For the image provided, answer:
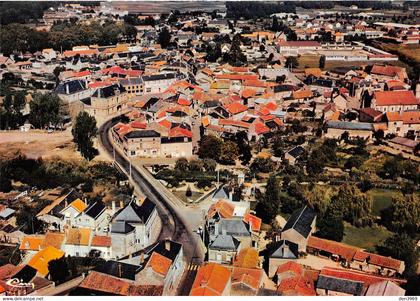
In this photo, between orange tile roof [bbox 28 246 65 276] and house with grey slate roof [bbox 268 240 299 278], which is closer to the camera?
orange tile roof [bbox 28 246 65 276]

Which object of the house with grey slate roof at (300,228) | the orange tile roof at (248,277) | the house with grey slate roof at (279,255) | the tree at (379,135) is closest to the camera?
the orange tile roof at (248,277)

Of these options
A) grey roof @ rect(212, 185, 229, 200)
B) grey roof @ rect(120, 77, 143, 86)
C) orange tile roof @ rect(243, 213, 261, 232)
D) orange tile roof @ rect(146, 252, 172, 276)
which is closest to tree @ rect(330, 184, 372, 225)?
orange tile roof @ rect(243, 213, 261, 232)

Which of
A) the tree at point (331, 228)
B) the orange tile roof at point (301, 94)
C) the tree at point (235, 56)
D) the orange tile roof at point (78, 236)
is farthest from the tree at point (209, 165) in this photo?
the tree at point (235, 56)

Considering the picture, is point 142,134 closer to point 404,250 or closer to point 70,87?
point 70,87

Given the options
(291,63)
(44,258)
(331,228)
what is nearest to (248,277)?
(331,228)

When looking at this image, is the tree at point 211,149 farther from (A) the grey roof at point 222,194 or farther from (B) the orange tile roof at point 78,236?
(B) the orange tile roof at point 78,236

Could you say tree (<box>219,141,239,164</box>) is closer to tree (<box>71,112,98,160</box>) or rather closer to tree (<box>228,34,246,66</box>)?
tree (<box>71,112,98,160</box>)
